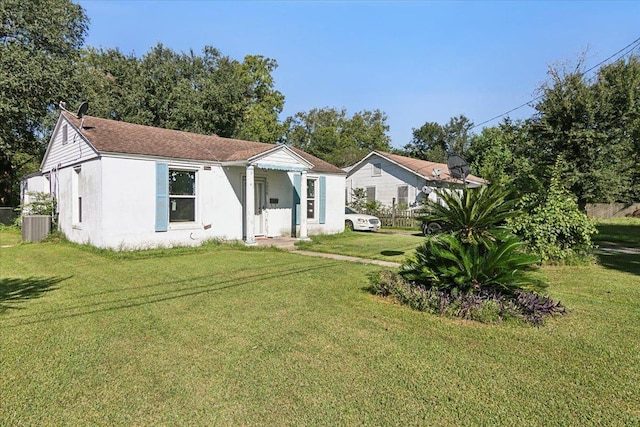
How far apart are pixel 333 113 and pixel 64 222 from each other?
4111 centimetres

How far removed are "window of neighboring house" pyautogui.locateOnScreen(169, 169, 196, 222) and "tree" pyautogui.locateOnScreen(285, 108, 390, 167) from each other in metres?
34.1

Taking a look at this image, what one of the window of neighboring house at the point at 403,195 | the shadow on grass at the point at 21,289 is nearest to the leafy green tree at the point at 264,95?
the window of neighboring house at the point at 403,195

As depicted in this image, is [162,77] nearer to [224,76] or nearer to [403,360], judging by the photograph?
[224,76]

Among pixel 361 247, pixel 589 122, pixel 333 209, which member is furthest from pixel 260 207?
pixel 589 122

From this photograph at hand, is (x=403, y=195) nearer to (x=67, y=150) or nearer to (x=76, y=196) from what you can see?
(x=76, y=196)

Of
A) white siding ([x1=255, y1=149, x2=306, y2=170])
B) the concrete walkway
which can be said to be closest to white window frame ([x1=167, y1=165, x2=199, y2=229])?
white siding ([x1=255, y1=149, x2=306, y2=170])

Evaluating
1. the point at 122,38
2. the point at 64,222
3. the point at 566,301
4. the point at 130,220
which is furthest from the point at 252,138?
the point at 566,301

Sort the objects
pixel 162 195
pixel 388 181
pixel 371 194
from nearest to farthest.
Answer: pixel 162 195 → pixel 388 181 → pixel 371 194

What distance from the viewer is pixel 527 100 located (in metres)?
18.0

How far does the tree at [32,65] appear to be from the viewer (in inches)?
753

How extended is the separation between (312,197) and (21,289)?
33.2 ft

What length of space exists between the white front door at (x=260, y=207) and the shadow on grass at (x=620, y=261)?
32.7ft

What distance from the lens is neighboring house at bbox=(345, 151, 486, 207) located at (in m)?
25.0

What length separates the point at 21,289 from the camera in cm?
639
